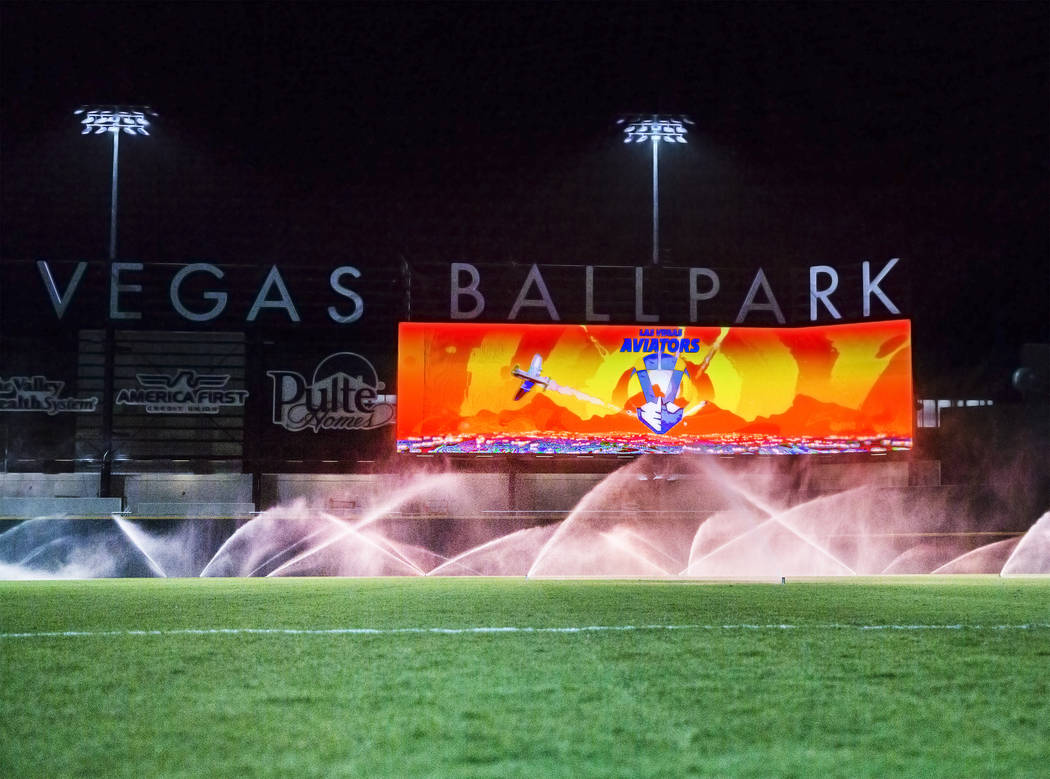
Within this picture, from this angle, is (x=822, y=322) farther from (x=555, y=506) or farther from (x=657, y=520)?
(x=657, y=520)

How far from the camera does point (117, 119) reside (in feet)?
96.8

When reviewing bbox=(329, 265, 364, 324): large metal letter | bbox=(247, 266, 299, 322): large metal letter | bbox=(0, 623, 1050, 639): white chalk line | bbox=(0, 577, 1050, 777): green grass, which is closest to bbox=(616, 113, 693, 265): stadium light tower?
bbox=(329, 265, 364, 324): large metal letter

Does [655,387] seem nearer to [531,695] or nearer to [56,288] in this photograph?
[56,288]

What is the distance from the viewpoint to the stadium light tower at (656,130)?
3053cm

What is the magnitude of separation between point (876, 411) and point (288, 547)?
15432 millimetres

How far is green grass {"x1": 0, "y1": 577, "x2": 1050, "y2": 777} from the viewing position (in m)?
3.68

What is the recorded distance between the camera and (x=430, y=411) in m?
25.4

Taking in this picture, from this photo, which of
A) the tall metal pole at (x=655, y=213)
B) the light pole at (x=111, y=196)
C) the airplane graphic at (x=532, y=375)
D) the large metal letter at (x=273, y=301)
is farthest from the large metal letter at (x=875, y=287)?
the light pole at (x=111, y=196)

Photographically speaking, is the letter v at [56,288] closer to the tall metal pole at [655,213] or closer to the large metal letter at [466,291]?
the large metal letter at [466,291]

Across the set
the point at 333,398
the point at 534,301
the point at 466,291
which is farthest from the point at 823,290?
the point at 333,398

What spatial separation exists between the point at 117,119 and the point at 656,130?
14336mm

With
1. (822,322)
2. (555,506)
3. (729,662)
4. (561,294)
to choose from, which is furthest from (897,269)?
(729,662)

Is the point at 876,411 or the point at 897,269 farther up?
the point at 897,269

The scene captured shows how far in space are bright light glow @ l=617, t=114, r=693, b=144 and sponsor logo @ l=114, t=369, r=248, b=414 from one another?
12.9 meters
